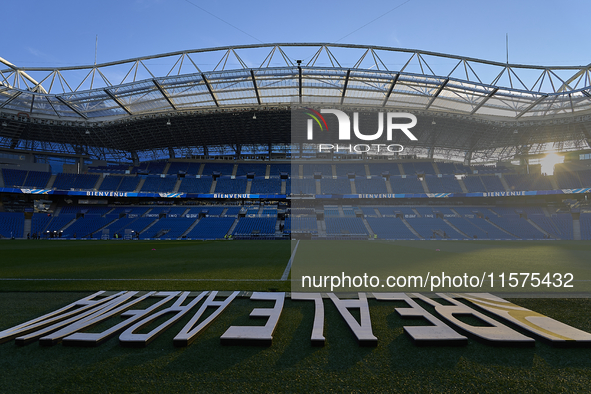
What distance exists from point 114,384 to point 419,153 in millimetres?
56803

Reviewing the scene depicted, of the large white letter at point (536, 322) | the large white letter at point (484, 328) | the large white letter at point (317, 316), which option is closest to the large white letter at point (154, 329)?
the large white letter at point (317, 316)

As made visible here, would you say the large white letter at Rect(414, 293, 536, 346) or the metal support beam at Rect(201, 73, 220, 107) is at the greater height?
the metal support beam at Rect(201, 73, 220, 107)

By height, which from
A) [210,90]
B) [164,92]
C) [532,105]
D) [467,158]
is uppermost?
[210,90]

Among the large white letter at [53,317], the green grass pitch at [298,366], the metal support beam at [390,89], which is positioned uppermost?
the metal support beam at [390,89]

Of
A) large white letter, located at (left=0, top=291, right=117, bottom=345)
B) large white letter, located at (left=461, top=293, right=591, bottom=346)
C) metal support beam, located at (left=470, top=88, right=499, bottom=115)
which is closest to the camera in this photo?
large white letter, located at (left=461, top=293, right=591, bottom=346)

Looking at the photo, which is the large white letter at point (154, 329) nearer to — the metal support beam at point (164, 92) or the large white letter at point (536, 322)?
the large white letter at point (536, 322)

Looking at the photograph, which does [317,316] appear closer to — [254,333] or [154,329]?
[254,333]

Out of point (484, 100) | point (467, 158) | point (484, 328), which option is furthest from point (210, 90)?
point (467, 158)

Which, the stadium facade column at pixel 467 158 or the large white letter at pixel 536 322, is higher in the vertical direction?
the stadium facade column at pixel 467 158

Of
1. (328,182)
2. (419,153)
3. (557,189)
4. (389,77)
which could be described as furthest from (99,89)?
(557,189)

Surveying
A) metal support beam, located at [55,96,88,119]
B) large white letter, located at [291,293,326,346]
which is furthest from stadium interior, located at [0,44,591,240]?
large white letter, located at [291,293,326,346]

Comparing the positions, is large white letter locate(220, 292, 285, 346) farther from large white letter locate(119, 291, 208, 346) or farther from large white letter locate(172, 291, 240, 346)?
large white letter locate(119, 291, 208, 346)

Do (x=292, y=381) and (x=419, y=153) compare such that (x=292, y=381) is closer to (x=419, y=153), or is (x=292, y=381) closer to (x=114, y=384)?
(x=114, y=384)

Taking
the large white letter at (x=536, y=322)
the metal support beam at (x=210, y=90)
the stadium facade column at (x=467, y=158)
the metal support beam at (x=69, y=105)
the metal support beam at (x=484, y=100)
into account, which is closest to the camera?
the large white letter at (x=536, y=322)
